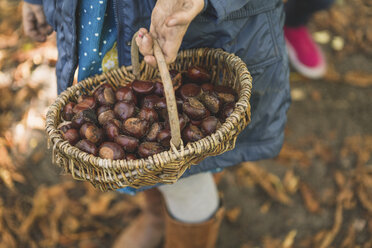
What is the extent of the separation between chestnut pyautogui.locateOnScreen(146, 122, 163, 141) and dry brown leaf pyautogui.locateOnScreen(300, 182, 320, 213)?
4.80 ft

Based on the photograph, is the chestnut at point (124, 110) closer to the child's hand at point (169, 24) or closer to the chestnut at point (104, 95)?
the chestnut at point (104, 95)

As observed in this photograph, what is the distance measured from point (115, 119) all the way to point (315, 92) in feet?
7.06

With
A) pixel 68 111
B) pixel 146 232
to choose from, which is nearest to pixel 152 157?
pixel 68 111

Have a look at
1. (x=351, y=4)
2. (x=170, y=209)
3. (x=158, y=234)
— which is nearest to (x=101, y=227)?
(x=158, y=234)

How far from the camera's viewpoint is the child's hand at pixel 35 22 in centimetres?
158

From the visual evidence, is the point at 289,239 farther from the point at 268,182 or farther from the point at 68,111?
the point at 68,111

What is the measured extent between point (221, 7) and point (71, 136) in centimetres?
68

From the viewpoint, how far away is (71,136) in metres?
1.15

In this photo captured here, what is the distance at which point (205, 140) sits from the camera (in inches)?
39.9

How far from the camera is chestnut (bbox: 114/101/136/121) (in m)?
1.25

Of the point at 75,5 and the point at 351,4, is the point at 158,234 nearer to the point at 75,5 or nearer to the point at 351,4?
the point at 75,5

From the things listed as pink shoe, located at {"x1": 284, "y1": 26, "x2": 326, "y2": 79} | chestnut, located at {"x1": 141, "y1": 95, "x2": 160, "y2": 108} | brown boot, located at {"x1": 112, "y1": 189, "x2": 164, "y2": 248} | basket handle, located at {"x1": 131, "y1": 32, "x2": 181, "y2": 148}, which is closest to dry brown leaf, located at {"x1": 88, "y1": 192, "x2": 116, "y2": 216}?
brown boot, located at {"x1": 112, "y1": 189, "x2": 164, "y2": 248}

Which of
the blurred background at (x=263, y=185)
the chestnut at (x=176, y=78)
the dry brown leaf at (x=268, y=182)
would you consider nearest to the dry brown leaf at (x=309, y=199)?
the blurred background at (x=263, y=185)

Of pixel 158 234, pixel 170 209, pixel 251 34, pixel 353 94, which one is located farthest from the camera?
pixel 353 94
